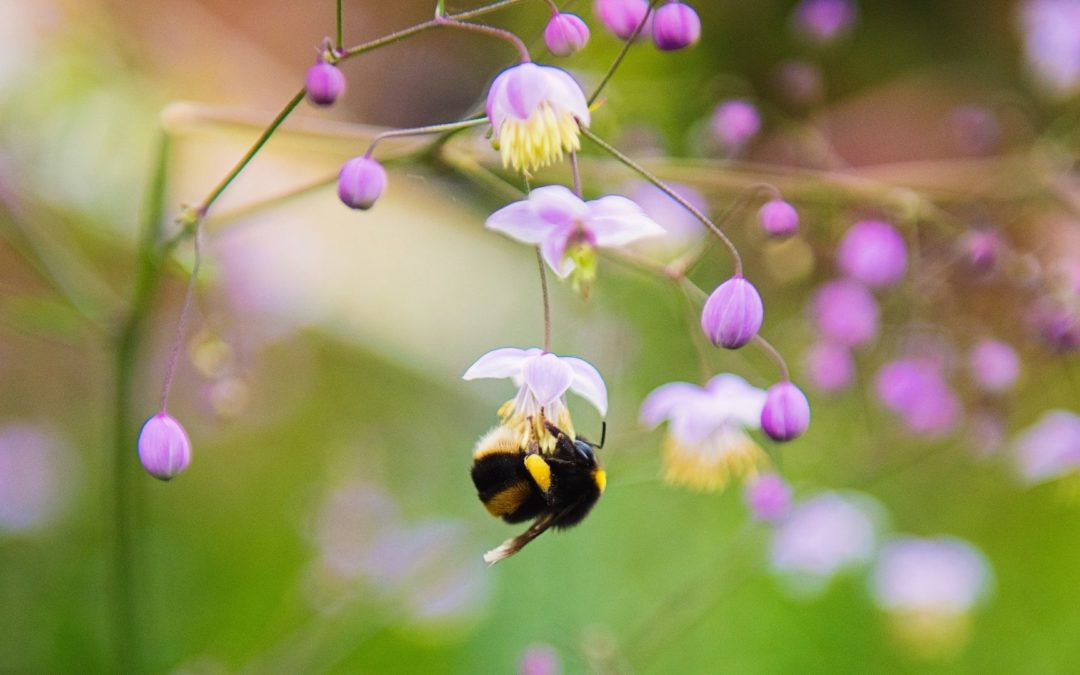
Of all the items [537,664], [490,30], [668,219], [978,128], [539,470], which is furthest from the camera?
[668,219]

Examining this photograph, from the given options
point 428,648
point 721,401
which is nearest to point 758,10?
point 428,648

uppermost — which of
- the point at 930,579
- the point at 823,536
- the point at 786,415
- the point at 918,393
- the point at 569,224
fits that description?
the point at 569,224

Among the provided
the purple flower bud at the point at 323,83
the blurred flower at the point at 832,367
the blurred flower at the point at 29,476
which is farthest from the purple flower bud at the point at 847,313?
the blurred flower at the point at 29,476

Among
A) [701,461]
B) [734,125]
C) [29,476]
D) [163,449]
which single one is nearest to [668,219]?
[734,125]

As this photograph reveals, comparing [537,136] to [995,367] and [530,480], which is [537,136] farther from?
[995,367]

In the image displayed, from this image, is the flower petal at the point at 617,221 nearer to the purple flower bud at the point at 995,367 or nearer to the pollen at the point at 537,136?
the pollen at the point at 537,136

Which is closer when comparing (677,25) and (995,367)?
(677,25)

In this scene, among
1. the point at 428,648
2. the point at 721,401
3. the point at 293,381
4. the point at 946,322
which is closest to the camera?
the point at 721,401

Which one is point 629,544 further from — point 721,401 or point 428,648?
point 721,401
